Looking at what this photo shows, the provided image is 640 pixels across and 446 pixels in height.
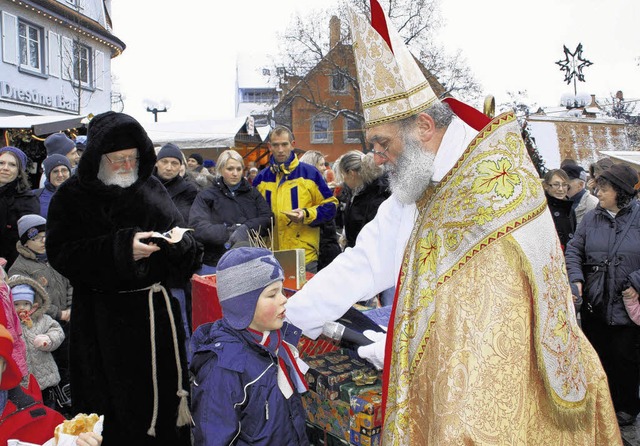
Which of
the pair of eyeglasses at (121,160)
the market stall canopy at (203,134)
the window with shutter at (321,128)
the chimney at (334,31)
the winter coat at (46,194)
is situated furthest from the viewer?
the window with shutter at (321,128)

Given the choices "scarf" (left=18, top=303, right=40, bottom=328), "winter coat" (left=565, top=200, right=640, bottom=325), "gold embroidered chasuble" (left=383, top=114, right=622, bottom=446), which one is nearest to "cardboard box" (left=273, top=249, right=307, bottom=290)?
"gold embroidered chasuble" (left=383, top=114, right=622, bottom=446)

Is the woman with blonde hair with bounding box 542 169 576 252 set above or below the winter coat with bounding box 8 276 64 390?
above

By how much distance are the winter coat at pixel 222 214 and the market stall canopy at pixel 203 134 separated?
25.4 feet

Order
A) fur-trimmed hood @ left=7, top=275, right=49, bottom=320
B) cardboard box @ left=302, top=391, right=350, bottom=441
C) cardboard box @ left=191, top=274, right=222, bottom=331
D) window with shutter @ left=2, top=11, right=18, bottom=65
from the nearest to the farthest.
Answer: cardboard box @ left=302, top=391, right=350, bottom=441, cardboard box @ left=191, top=274, right=222, bottom=331, fur-trimmed hood @ left=7, top=275, right=49, bottom=320, window with shutter @ left=2, top=11, right=18, bottom=65

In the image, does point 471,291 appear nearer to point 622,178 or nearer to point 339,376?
point 339,376

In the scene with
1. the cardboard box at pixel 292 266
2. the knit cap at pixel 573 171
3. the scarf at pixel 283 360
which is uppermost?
the knit cap at pixel 573 171

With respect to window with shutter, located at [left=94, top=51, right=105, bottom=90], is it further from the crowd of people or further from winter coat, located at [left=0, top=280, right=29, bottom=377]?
winter coat, located at [left=0, top=280, right=29, bottom=377]

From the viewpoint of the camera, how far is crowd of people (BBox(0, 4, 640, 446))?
1.88m

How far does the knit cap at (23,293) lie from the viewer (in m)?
4.04

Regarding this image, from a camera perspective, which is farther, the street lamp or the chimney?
the chimney

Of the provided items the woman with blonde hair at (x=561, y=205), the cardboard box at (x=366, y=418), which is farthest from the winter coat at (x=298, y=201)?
the cardboard box at (x=366, y=418)

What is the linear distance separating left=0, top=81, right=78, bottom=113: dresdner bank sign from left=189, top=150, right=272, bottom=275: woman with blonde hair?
52.6ft

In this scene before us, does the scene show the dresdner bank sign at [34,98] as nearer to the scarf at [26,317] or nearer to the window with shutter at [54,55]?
the window with shutter at [54,55]

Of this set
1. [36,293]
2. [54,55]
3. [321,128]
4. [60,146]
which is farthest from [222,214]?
[321,128]
